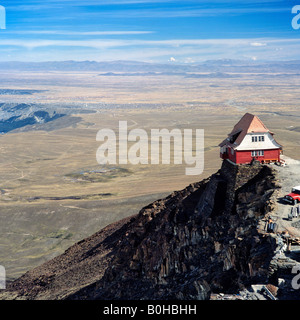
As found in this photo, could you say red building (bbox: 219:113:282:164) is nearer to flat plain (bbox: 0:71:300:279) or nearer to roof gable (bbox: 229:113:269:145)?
roof gable (bbox: 229:113:269:145)

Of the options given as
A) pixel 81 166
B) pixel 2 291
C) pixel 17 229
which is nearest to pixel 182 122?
pixel 81 166

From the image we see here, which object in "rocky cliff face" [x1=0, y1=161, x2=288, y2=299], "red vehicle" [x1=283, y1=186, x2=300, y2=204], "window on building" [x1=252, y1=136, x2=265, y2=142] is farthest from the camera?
"window on building" [x1=252, y1=136, x2=265, y2=142]

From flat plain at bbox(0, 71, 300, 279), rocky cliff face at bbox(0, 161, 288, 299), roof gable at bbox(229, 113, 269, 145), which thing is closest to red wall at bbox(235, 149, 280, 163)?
rocky cliff face at bbox(0, 161, 288, 299)

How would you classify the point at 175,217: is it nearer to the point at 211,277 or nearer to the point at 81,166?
the point at 211,277

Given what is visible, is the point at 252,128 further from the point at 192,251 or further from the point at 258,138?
the point at 192,251

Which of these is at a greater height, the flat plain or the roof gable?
the roof gable

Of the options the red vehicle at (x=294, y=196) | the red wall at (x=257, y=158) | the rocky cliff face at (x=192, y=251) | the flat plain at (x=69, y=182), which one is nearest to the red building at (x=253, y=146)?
the red wall at (x=257, y=158)

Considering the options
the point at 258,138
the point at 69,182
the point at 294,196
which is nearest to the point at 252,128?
the point at 258,138
